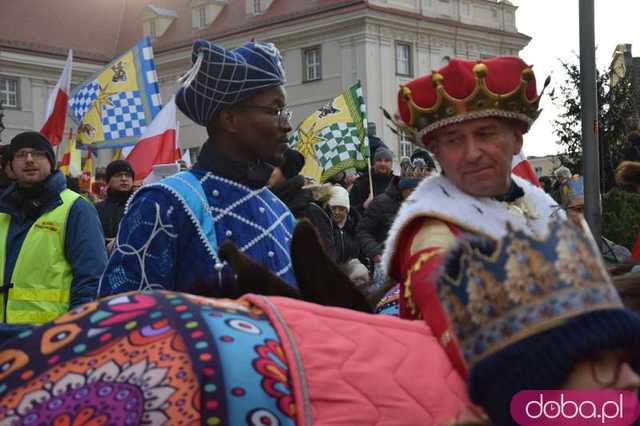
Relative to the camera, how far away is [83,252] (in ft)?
16.5

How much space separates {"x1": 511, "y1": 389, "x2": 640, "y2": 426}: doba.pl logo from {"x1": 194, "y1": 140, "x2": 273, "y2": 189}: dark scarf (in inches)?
87.6

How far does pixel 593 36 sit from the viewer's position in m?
7.27

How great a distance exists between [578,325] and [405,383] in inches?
12.2

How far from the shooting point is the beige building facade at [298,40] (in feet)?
120

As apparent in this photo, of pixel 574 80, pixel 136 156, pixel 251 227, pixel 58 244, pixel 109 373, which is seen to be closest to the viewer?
pixel 109 373

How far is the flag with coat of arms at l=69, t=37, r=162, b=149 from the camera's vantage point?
10008 mm

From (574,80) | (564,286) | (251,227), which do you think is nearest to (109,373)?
(564,286)

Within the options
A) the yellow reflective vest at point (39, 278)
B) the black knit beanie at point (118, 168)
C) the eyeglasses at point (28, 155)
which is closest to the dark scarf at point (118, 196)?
the black knit beanie at point (118, 168)

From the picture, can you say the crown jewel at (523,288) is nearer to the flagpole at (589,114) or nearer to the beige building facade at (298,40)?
the flagpole at (589,114)

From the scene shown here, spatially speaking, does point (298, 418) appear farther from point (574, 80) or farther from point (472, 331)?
point (574, 80)

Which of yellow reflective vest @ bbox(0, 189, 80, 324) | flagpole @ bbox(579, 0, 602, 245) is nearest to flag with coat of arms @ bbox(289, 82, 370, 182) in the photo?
flagpole @ bbox(579, 0, 602, 245)

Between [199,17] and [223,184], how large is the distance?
41.0 meters

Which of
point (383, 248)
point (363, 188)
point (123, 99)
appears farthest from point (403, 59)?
point (383, 248)

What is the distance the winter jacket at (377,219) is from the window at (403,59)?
29.6m
